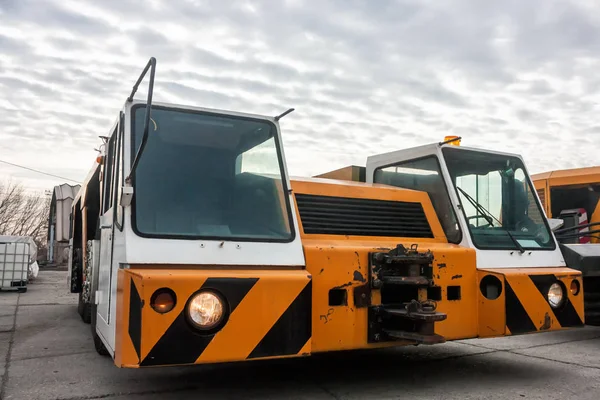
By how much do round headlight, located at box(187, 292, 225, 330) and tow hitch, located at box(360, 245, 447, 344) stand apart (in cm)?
108

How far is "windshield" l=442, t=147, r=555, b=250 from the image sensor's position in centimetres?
448

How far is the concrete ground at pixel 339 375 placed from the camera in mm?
3830

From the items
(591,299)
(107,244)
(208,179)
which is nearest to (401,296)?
(208,179)

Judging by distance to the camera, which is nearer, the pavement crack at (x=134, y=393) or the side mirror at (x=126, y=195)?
the side mirror at (x=126, y=195)

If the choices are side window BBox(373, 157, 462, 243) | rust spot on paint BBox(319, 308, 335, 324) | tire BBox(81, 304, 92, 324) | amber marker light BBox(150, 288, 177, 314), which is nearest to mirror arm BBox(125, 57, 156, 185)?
amber marker light BBox(150, 288, 177, 314)

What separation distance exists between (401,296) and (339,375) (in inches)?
38.3

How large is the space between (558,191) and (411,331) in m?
5.97

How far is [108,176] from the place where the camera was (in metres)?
4.31

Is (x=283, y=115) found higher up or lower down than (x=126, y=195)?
higher up

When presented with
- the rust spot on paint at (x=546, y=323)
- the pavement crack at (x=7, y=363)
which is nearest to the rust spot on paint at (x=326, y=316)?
the rust spot on paint at (x=546, y=323)

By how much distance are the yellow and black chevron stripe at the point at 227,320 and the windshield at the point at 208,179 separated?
326 millimetres

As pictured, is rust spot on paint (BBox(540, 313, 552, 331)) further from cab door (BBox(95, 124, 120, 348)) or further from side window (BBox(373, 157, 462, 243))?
cab door (BBox(95, 124, 120, 348))

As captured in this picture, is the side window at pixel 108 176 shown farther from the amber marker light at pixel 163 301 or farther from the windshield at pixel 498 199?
the windshield at pixel 498 199

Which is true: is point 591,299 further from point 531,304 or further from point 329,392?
point 329,392
